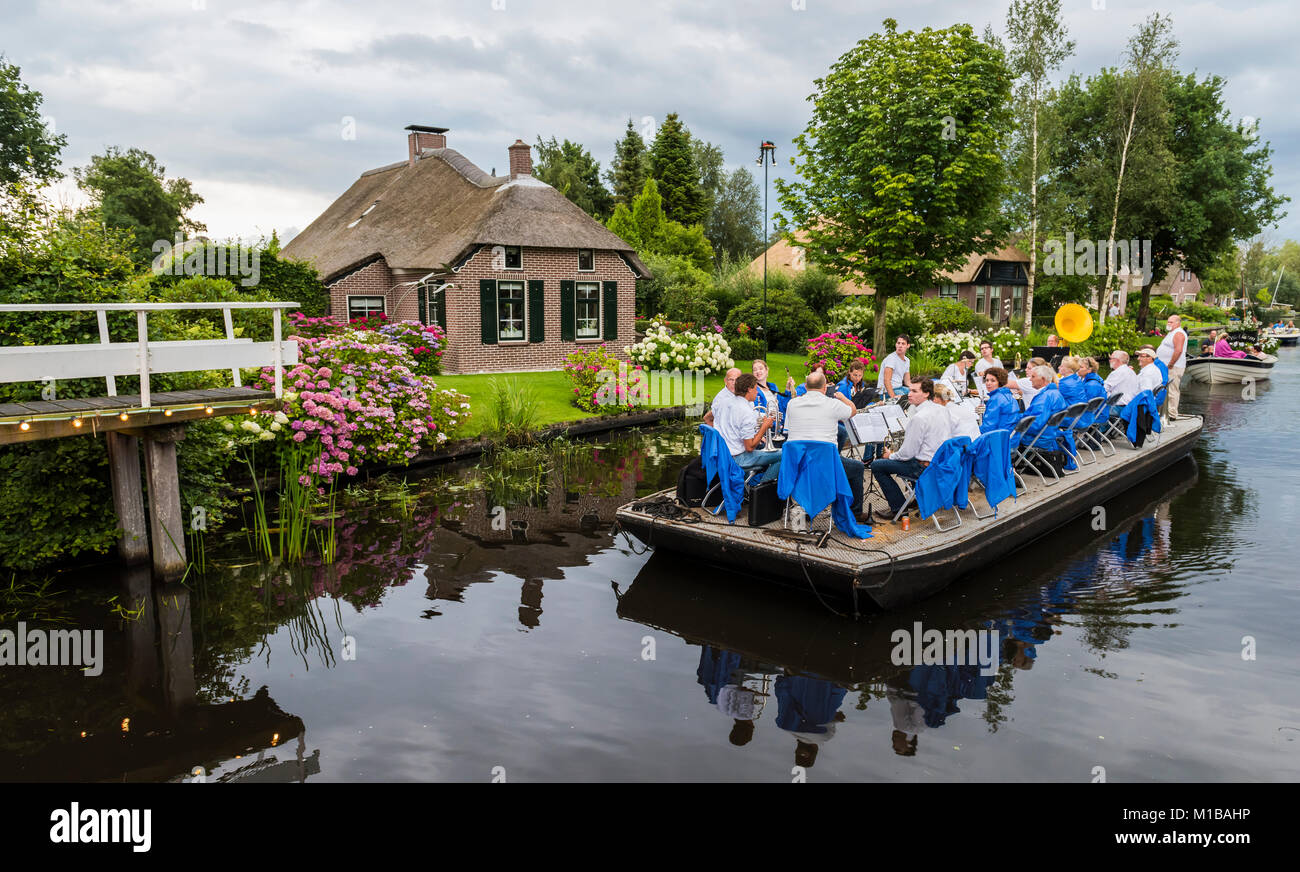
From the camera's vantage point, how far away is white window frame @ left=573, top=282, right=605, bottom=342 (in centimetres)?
2362

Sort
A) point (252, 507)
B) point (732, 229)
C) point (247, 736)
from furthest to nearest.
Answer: point (732, 229), point (252, 507), point (247, 736)

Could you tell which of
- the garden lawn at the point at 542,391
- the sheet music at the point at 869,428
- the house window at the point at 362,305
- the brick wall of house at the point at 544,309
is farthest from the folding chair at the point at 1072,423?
the house window at the point at 362,305

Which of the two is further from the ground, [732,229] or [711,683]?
[732,229]

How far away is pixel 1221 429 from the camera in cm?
1747

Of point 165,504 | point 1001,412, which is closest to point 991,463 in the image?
point 1001,412

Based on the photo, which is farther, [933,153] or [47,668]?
[933,153]

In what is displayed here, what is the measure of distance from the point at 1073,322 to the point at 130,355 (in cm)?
2153

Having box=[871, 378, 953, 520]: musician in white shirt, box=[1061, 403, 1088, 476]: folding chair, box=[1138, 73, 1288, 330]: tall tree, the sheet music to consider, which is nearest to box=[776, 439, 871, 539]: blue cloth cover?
box=[871, 378, 953, 520]: musician in white shirt

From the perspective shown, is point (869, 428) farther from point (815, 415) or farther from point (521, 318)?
point (521, 318)

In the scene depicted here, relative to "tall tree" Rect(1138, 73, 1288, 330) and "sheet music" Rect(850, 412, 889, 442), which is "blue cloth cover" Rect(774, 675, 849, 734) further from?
"tall tree" Rect(1138, 73, 1288, 330)

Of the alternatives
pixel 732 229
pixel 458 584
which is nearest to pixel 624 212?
pixel 732 229

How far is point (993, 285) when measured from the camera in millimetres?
44281
